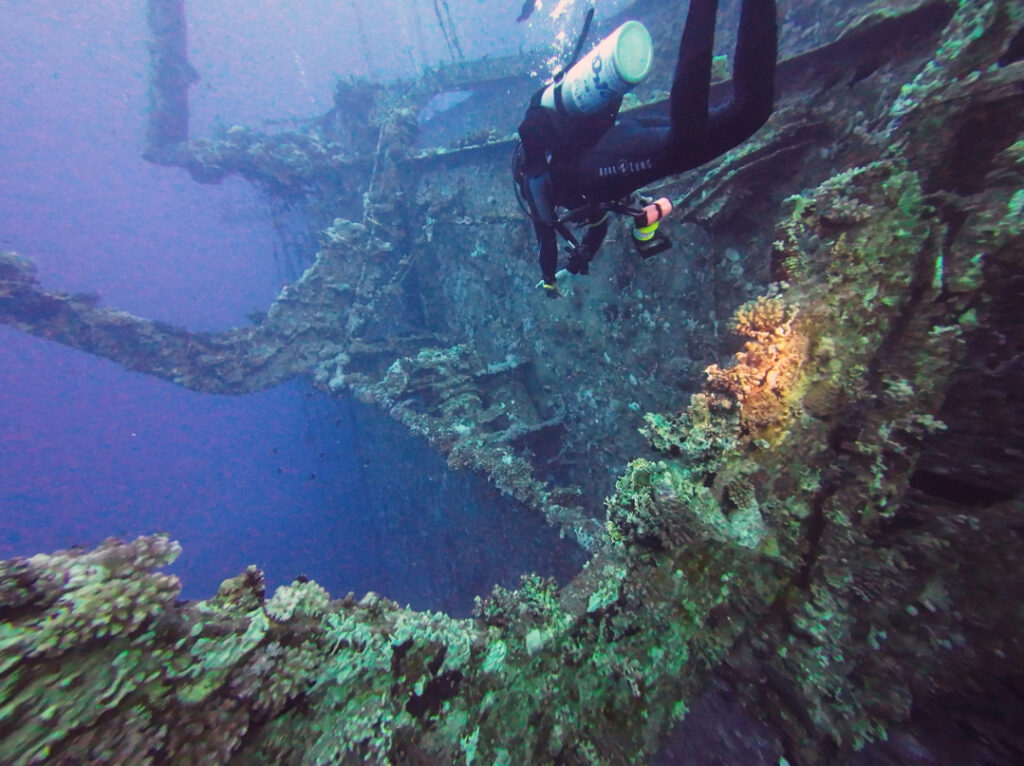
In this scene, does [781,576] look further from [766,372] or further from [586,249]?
[586,249]

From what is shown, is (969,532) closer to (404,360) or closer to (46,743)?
(46,743)

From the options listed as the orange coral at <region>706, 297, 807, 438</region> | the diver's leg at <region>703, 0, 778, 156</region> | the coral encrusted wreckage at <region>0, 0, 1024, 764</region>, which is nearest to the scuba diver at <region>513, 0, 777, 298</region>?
the diver's leg at <region>703, 0, 778, 156</region>

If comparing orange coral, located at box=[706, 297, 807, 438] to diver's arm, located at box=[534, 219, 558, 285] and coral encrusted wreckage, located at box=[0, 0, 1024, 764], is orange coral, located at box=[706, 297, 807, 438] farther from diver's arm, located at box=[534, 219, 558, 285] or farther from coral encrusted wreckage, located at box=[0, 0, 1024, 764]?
diver's arm, located at box=[534, 219, 558, 285]

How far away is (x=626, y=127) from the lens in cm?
342

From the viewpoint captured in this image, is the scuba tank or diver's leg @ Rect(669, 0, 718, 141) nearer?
diver's leg @ Rect(669, 0, 718, 141)

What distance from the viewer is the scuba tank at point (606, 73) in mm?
3027

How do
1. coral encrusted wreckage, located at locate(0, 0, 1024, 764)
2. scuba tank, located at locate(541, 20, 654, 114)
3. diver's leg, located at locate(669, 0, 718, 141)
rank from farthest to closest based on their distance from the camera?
scuba tank, located at locate(541, 20, 654, 114) → diver's leg, located at locate(669, 0, 718, 141) → coral encrusted wreckage, located at locate(0, 0, 1024, 764)

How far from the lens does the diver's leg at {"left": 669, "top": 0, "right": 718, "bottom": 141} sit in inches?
105

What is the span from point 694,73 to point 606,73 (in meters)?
0.64

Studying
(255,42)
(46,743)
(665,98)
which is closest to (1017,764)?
(46,743)

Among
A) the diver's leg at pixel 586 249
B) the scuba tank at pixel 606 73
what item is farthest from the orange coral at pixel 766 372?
the scuba tank at pixel 606 73

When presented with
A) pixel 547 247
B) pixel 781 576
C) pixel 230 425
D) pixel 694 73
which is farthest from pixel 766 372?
pixel 230 425

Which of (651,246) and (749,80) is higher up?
(749,80)

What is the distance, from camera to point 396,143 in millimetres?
11742
